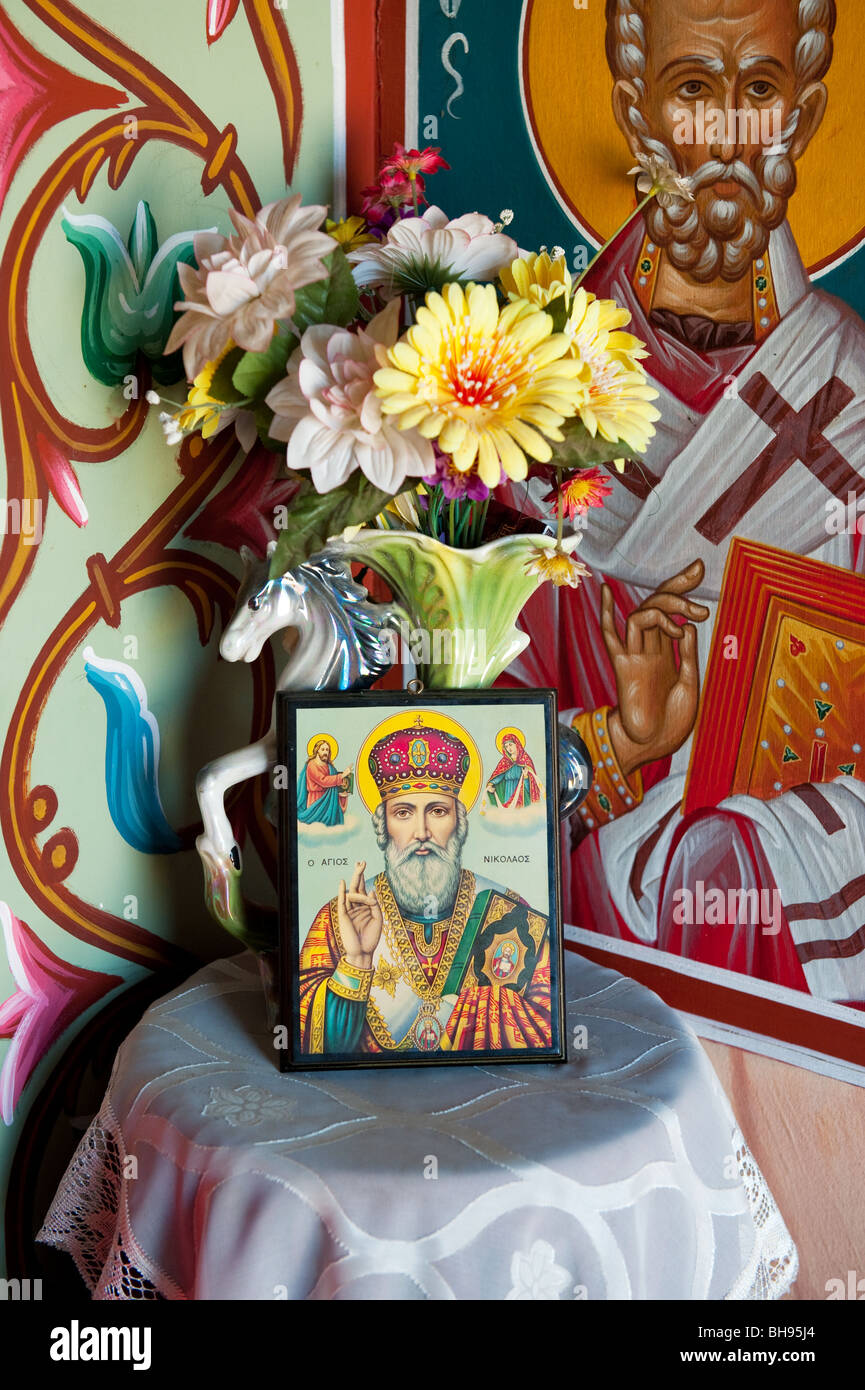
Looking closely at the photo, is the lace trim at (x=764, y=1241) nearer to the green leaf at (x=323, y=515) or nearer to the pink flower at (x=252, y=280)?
the green leaf at (x=323, y=515)

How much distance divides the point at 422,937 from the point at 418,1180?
241 millimetres

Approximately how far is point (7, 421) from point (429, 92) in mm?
657

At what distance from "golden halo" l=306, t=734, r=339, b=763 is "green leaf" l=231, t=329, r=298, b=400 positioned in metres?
0.31

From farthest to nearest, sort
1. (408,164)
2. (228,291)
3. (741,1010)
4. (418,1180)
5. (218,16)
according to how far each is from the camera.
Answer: (741,1010)
(218,16)
(408,164)
(228,291)
(418,1180)

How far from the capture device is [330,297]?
3.37ft

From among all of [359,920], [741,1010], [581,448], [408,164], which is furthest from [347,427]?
[741,1010]

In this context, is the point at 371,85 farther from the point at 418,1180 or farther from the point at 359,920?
the point at 418,1180

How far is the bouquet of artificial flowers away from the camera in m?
0.92

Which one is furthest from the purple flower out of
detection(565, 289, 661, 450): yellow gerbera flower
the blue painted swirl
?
the blue painted swirl

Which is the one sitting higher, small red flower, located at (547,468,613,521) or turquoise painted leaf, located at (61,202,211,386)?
turquoise painted leaf, located at (61,202,211,386)

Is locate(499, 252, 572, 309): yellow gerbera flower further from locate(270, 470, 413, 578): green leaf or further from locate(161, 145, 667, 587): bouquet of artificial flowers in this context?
locate(270, 470, 413, 578): green leaf

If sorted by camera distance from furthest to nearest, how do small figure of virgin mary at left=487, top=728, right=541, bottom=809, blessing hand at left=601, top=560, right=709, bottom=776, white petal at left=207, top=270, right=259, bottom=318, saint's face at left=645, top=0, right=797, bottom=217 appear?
blessing hand at left=601, top=560, right=709, bottom=776 < saint's face at left=645, top=0, right=797, bottom=217 < small figure of virgin mary at left=487, top=728, right=541, bottom=809 < white petal at left=207, top=270, right=259, bottom=318
